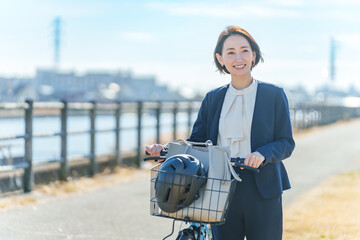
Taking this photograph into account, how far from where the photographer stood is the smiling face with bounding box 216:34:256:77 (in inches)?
137

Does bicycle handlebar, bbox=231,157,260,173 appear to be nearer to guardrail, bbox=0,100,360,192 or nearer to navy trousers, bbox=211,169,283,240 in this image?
navy trousers, bbox=211,169,283,240

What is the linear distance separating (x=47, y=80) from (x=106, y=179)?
371ft

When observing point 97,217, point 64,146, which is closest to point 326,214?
point 97,217

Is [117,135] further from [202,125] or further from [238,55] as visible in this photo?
[238,55]

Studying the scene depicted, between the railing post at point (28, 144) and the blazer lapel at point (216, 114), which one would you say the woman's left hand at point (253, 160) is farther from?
the railing post at point (28, 144)

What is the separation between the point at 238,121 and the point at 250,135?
99mm

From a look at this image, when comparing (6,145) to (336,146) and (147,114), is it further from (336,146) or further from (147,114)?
(336,146)

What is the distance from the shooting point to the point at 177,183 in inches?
112

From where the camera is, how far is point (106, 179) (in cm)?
1101

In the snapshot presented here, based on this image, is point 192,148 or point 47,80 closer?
point 192,148

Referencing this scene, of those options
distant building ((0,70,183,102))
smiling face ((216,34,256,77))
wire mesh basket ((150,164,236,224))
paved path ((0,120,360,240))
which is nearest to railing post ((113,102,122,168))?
paved path ((0,120,360,240))

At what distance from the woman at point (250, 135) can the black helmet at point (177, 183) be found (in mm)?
526

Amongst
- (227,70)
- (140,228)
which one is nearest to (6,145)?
(140,228)

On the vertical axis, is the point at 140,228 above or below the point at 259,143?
below
